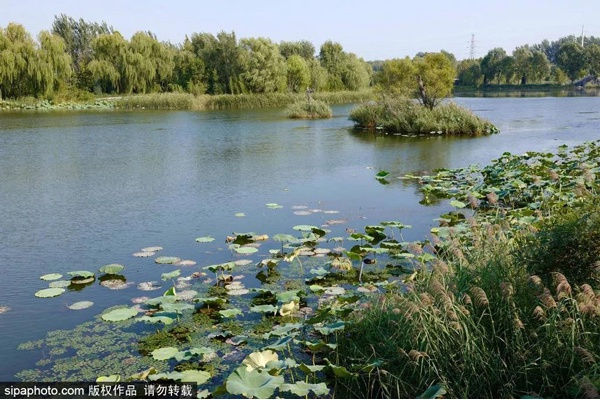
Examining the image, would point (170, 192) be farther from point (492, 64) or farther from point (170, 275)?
point (492, 64)

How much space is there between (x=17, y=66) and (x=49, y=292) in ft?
116

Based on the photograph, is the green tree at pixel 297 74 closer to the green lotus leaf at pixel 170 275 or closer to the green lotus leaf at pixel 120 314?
the green lotus leaf at pixel 170 275

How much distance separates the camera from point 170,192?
987cm

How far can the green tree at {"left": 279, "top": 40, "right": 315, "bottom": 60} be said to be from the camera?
51594 mm

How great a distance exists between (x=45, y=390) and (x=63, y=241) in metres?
3.79

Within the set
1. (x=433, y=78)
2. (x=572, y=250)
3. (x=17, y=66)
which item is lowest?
(x=572, y=250)

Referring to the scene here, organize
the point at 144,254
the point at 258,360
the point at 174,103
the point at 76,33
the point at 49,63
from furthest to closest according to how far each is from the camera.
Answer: the point at 76,33 → the point at 174,103 → the point at 49,63 → the point at 144,254 → the point at 258,360

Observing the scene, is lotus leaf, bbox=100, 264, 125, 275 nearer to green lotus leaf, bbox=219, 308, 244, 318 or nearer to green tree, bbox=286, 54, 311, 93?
green lotus leaf, bbox=219, 308, 244, 318

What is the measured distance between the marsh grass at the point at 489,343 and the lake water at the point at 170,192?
7.73 ft

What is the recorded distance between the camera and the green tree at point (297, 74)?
145ft

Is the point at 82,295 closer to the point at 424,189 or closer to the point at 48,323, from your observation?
the point at 48,323

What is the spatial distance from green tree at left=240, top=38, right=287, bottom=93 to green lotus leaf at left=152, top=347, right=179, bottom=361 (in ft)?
129

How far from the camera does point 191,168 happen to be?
495 inches

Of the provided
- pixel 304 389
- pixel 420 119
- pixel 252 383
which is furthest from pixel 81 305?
pixel 420 119
